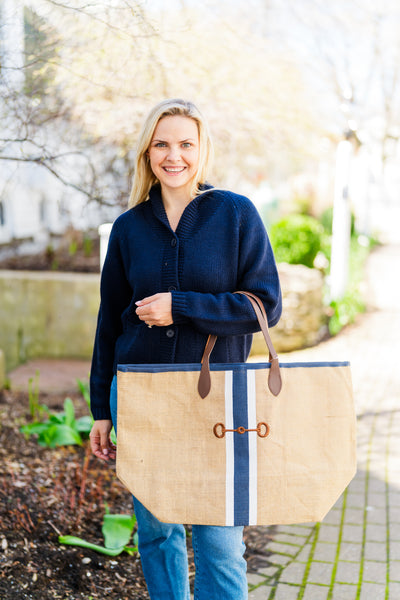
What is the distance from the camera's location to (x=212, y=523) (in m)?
1.74

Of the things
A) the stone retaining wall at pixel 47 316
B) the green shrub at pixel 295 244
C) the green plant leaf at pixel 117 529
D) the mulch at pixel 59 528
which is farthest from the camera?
the green shrub at pixel 295 244

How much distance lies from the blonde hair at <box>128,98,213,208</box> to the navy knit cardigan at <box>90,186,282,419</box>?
105 millimetres

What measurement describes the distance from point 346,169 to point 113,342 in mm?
7250

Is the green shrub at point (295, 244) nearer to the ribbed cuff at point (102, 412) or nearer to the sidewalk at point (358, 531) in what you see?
the sidewalk at point (358, 531)

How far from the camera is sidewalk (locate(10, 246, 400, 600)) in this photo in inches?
106

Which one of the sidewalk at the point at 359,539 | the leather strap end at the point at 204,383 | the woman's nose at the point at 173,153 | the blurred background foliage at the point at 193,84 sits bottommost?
the sidewalk at the point at 359,539

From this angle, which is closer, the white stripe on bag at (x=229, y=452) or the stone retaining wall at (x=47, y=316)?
the white stripe on bag at (x=229, y=452)

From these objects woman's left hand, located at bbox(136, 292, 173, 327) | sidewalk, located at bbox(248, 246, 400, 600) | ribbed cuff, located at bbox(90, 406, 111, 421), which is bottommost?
sidewalk, located at bbox(248, 246, 400, 600)

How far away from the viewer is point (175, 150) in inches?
76.9

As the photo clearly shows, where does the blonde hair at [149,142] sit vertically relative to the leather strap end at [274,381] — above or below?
above

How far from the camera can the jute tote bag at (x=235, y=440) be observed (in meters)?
1.71

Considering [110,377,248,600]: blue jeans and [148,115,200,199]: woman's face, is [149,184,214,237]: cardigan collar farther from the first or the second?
[110,377,248,600]: blue jeans

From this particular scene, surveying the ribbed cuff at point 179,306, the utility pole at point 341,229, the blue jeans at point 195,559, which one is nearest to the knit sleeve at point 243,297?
the ribbed cuff at point 179,306

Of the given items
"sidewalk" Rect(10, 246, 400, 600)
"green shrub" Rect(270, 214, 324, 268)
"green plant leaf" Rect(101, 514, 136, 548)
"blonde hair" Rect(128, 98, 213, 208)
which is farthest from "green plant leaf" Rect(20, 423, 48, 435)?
"green shrub" Rect(270, 214, 324, 268)
